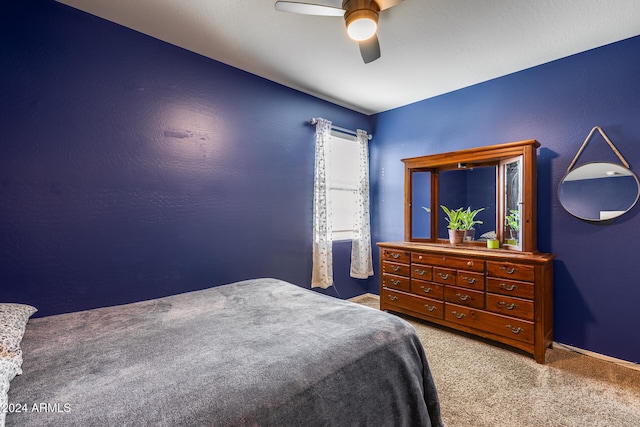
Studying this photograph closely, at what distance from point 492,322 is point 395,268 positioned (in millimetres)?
1031

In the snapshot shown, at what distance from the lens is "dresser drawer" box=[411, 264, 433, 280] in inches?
118

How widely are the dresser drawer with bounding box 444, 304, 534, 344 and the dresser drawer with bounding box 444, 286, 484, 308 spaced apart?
0.05 m

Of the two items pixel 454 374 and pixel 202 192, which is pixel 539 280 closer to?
pixel 454 374

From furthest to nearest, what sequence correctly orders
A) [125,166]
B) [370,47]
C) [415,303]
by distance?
1. [415,303]
2. [125,166]
3. [370,47]

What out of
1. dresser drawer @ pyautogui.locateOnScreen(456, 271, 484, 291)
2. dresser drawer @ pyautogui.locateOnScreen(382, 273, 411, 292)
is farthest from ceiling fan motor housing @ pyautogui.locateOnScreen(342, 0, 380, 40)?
dresser drawer @ pyautogui.locateOnScreen(382, 273, 411, 292)

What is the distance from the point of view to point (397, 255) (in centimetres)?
326

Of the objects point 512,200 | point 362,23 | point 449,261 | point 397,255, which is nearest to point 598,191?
point 512,200

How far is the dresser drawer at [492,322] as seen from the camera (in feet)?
7.89

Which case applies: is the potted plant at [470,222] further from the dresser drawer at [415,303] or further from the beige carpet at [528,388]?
the beige carpet at [528,388]

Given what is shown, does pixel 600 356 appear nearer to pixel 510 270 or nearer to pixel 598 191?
pixel 510 270

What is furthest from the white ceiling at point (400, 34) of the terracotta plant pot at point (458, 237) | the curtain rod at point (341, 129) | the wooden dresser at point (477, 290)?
the wooden dresser at point (477, 290)

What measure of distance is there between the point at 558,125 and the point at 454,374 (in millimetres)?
2384

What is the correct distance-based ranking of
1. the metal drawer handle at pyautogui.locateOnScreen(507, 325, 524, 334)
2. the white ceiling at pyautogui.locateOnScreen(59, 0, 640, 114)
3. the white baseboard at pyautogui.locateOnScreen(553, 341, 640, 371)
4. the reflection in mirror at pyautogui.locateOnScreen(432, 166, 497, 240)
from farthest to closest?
the reflection in mirror at pyautogui.locateOnScreen(432, 166, 497, 240) < the metal drawer handle at pyautogui.locateOnScreen(507, 325, 524, 334) < the white baseboard at pyautogui.locateOnScreen(553, 341, 640, 371) < the white ceiling at pyautogui.locateOnScreen(59, 0, 640, 114)

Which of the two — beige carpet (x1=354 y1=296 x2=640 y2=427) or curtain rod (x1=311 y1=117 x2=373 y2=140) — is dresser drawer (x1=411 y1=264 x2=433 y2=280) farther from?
curtain rod (x1=311 y1=117 x2=373 y2=140)
